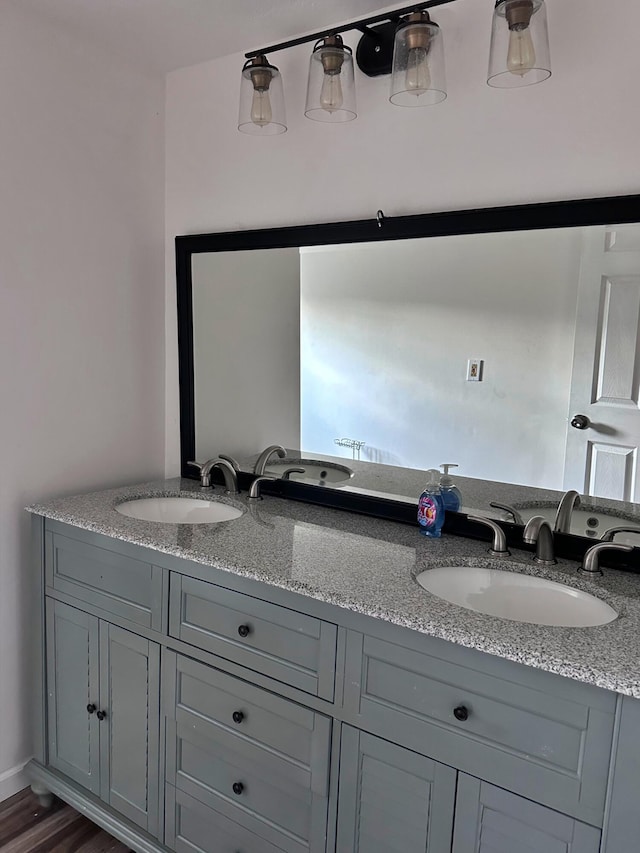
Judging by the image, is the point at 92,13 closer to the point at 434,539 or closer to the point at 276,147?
the point at 276,147

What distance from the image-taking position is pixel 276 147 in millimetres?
2090

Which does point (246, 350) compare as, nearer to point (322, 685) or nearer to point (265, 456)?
point (265, 456)

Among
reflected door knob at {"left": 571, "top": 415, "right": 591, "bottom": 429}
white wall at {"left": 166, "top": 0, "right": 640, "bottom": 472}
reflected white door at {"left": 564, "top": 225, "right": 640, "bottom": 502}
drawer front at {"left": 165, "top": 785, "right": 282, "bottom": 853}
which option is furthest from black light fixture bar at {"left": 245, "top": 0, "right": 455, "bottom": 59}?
drawer front at {"left": 165, "top": 785, "right": 282, "bottom": 853}

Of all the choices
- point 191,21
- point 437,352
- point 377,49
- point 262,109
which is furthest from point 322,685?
point 191,21

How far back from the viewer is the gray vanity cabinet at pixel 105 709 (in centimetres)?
177

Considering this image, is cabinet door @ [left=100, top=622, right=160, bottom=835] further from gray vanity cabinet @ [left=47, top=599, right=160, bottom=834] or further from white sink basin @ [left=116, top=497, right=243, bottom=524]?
white sink basin @ [left=116, top=497, right=243, bottom=524]

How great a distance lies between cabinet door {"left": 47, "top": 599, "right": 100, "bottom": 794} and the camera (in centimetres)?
191

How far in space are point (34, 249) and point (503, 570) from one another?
63.2 inches

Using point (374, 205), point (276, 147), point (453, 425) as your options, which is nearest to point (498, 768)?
point (453, 425)

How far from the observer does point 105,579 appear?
6.05 ft

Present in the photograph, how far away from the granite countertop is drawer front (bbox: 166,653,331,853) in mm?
287

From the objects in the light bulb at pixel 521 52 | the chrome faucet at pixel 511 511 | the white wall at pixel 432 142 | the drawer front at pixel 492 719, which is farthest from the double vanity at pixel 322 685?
the light bulb at pixel 521 52

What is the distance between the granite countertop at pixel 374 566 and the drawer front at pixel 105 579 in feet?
0.28

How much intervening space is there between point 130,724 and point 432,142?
1750mm
